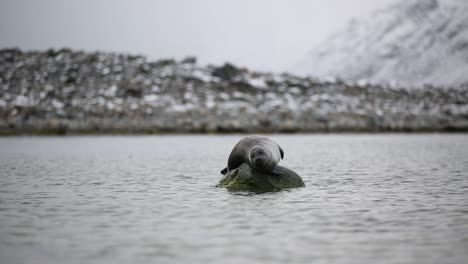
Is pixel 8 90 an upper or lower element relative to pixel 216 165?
upper

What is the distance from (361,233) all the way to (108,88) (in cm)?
6332

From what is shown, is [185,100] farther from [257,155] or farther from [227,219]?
[227,219]

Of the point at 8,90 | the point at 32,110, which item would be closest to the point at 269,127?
the point at 32,110

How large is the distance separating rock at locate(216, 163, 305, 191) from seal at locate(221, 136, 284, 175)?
0.20 metres

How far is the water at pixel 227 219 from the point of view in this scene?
8.75 metres

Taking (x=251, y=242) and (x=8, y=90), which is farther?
(x=8, y=90)

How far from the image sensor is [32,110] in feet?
203

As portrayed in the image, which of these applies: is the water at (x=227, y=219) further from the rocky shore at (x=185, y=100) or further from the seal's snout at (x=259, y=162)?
the rocky shore at (x=185, y=100)

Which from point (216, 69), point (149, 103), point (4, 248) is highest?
point (216, 69)

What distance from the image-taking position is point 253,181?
16016 millimetres

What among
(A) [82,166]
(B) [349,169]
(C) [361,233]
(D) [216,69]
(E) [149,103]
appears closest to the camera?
(C) [361,233]

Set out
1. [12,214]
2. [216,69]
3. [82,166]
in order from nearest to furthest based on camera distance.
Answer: [12,214] < [82,166] < [216,69]

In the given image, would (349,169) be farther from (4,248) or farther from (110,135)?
(110,135)

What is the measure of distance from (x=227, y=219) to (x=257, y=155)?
14.1 feet
